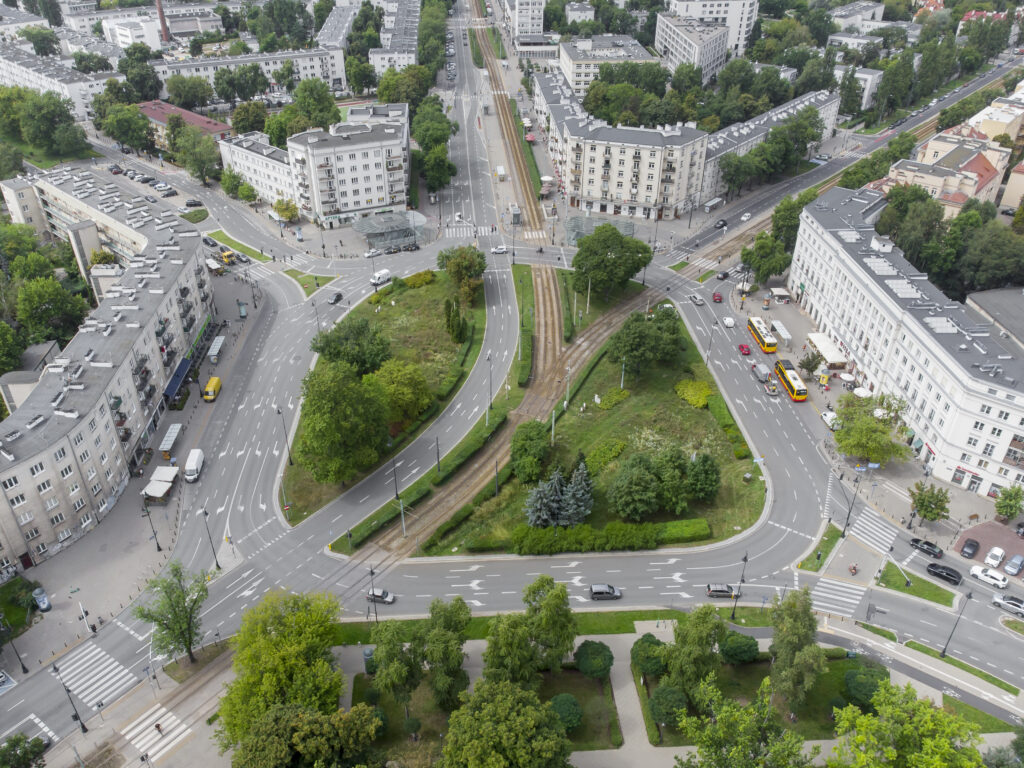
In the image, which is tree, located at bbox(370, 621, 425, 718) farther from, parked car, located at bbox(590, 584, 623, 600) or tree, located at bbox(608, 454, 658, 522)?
tree, located at bbox(608, 454, 658, 522)

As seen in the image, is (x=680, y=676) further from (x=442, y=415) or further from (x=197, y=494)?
(x=197, y=494)

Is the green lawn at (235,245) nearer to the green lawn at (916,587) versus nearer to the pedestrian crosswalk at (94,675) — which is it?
the pedestrian crosswalk at (94,675)

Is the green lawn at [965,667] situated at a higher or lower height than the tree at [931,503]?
lower

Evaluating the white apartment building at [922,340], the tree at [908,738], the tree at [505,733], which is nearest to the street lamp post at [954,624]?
the tree at [908,738]

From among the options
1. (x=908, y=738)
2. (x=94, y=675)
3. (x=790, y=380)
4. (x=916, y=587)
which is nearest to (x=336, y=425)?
(x=94, y=675)

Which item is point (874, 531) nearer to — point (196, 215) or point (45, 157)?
point (196, 215)

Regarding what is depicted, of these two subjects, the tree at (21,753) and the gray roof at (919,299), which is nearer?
the tree at (21,753)

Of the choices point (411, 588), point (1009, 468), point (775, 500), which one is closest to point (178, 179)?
point (411, 588)
